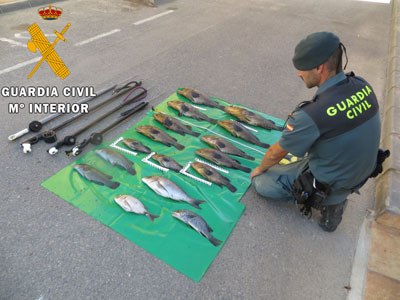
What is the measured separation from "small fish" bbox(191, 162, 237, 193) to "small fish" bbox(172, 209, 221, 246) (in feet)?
1.99

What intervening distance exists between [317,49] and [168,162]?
86.9 inches

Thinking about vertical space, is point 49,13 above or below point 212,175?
above

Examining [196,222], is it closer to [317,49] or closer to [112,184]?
[112,184]

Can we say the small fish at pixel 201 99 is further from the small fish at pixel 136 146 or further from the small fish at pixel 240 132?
the small fish at pixel 136 146

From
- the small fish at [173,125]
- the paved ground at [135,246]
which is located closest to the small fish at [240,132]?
the small fish at [173,125]

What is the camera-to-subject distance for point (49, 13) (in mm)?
7500

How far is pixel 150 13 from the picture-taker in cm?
856

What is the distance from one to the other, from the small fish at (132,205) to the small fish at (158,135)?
3.63 feet

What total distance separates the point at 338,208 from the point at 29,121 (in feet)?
15.0

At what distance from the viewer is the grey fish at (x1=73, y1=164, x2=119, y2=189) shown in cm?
327

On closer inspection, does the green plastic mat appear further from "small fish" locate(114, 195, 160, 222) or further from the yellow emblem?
the yellow emblem

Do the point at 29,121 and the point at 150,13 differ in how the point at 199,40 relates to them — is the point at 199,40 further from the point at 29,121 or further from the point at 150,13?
the point at 29,121

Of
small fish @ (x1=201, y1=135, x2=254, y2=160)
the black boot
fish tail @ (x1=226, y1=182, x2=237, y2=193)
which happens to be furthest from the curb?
the black boot

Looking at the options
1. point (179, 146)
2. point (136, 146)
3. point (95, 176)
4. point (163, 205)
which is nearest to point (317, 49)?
point (179, 146)
